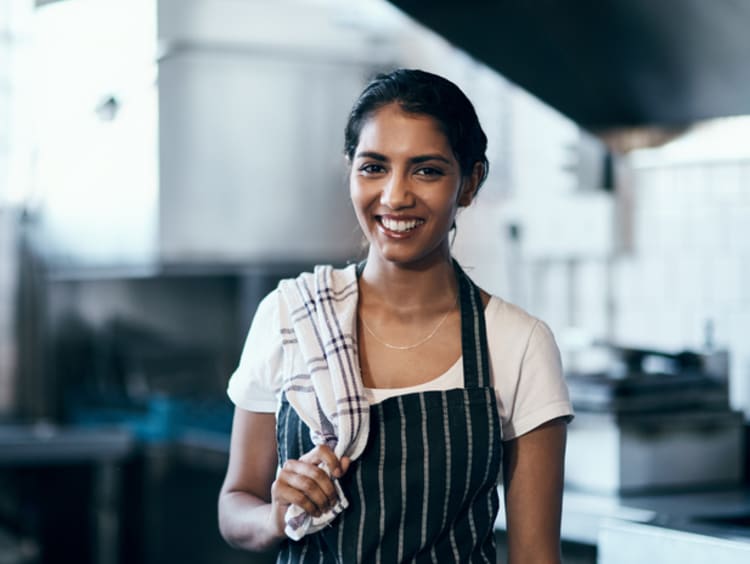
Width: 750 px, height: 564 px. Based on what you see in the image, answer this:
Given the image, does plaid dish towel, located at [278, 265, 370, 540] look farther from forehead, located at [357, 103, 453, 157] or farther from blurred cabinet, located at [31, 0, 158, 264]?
blurred cabinet, located at [31, 0, 158, 264]

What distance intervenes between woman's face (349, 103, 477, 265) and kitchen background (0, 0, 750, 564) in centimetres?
171

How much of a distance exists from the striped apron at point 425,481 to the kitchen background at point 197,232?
1750 mm

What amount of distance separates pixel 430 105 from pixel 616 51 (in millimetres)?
1070

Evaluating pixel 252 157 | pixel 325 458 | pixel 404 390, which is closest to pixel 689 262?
pixel 252 157

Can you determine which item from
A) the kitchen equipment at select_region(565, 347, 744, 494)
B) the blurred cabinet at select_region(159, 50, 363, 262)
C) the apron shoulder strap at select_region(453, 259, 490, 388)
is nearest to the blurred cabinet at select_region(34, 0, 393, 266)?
the blurred cabinet at select_region(159, 50, 363, 262)

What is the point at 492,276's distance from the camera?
479 centimetres

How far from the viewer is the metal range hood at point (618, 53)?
7.19 feet

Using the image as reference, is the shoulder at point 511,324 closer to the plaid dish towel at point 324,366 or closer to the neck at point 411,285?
the neck at point 411,285

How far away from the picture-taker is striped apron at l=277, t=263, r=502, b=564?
143 centimetres

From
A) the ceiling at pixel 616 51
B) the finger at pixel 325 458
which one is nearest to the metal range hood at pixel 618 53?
the ceiling at pixel 616 51

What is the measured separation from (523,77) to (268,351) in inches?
49.4

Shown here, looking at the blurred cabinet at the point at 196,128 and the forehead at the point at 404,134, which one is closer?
the forehead at the point at 404,134

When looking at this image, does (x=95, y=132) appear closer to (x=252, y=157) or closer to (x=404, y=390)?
(x=252, y=157)

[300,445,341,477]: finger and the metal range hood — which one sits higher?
the metal range hood
